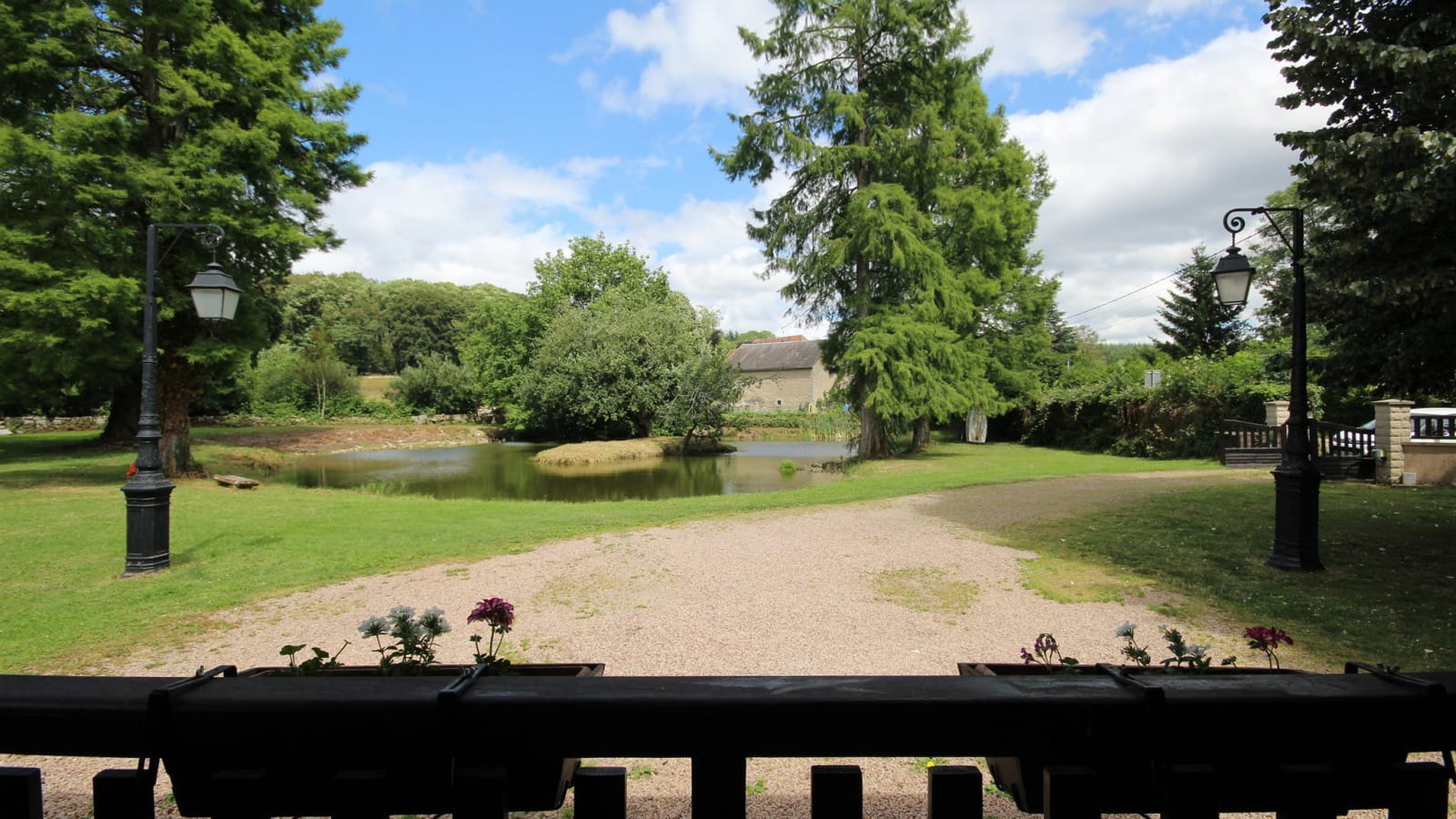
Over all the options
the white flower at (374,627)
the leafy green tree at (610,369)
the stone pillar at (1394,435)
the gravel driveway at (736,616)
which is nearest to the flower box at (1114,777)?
the gravel driveway at (736,616)

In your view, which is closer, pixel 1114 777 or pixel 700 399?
pixel 1114 777

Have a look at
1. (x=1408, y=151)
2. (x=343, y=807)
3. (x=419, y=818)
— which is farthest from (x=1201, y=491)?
(x=343, y=807)

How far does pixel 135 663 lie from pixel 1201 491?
1505 centimetres

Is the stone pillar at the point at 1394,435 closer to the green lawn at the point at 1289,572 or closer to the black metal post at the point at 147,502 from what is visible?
the green lawn at the point at 1289,572

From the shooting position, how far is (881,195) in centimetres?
2109

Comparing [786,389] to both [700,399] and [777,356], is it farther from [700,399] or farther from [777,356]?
[700,399]

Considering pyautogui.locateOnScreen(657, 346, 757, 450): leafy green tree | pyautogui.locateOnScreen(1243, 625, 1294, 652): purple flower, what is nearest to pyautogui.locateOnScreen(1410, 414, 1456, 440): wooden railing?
pyautogui.locateOnScreen(1243, 625, 1294, 652): purple flower

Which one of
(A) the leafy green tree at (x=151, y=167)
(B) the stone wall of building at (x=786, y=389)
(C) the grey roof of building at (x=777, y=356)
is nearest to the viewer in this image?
(A) the leafy green tree at (x=151, y=167)

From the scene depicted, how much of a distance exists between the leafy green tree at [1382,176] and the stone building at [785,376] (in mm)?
51928

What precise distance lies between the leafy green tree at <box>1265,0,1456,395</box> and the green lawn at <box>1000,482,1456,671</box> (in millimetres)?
1970

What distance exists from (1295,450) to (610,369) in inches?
1130

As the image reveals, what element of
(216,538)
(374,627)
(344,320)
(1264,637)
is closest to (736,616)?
(374,627)

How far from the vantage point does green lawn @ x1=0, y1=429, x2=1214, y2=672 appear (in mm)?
5914

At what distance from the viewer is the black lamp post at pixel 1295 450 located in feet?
23.2
